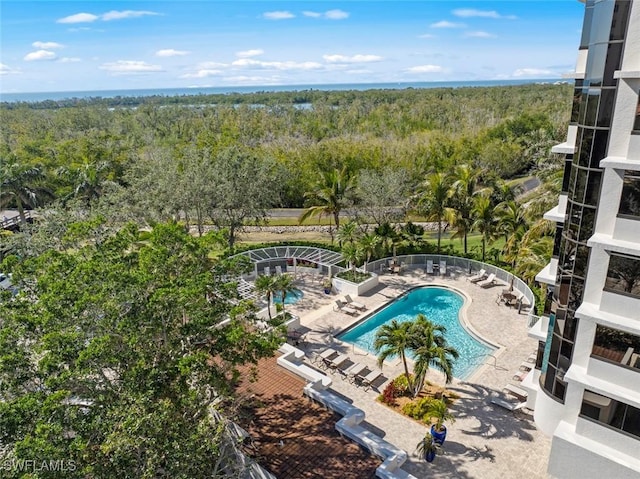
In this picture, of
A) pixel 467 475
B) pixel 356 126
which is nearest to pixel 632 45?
pixel 467 475

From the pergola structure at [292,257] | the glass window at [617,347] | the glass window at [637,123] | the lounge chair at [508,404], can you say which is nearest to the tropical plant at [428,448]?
the lounge chair at [508,404]

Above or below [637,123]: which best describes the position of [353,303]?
below

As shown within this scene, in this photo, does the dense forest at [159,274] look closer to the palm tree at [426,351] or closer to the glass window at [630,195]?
→ the palm tree at [426,351]

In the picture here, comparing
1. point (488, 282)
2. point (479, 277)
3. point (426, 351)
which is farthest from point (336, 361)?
point (479, 277)

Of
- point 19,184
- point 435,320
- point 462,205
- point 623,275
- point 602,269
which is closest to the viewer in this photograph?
point 623,275

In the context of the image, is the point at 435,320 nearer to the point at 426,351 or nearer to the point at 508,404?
the point at 508,404

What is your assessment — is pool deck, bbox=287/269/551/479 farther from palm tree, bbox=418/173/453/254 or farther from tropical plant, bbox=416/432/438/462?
palm tree, bbox=418/173/453/254

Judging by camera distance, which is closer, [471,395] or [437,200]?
[471,395]

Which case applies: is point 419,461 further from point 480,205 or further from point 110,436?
point 480,205
